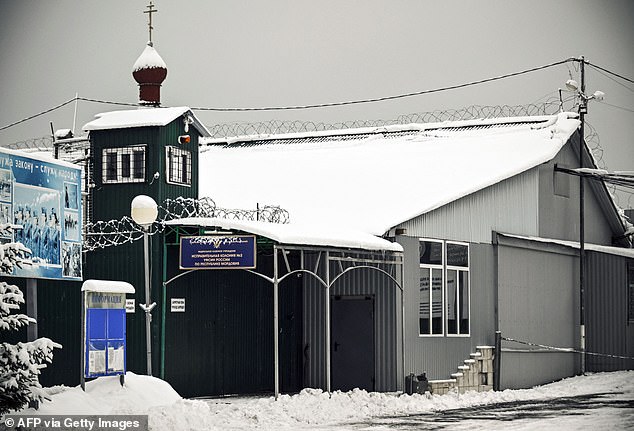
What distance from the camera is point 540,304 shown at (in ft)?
114

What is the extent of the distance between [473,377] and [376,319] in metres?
4.04

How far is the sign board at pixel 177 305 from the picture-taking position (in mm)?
26650

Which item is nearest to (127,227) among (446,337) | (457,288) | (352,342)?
(352,342)

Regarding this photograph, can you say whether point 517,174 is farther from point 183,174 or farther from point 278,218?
point 183,174

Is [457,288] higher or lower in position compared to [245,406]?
higher

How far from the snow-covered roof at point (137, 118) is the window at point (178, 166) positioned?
2.21 feet

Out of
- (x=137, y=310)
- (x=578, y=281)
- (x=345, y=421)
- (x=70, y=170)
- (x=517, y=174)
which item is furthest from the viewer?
(x=578, y=281)

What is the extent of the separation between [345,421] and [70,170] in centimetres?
694

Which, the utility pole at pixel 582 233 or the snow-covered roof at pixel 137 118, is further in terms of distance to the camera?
the utility pole at pixel 582 233

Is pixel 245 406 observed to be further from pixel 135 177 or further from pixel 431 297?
pixel 431 297

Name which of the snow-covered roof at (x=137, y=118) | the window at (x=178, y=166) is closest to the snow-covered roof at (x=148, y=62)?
the snow-covered roof at (x=137, y=118)

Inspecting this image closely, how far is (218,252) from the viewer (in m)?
24.8

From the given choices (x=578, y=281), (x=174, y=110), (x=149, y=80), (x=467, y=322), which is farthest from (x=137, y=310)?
(x=578, y=281)

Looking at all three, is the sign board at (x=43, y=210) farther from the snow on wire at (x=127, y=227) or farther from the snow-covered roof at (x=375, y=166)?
the snow-covered roof at (x=375, y=166)
